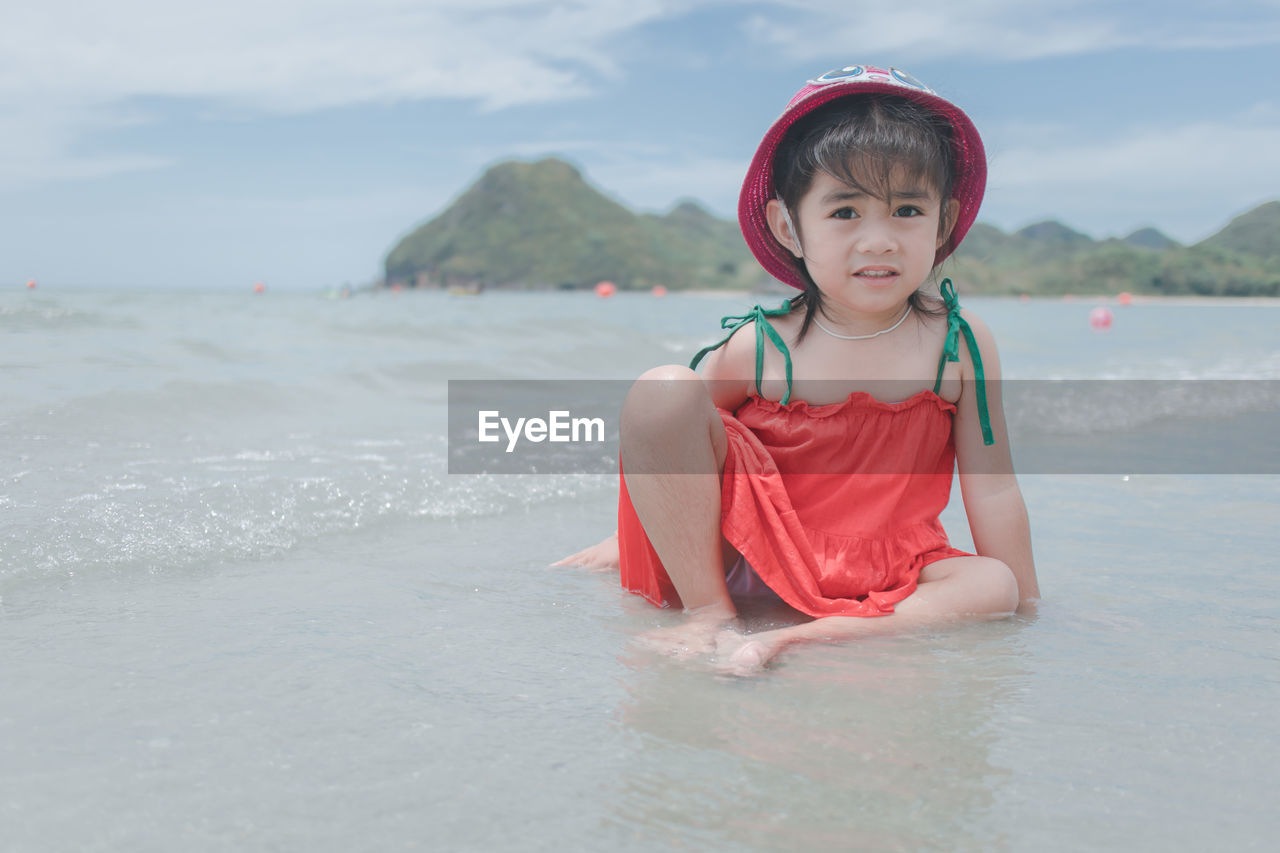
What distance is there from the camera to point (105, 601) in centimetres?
193

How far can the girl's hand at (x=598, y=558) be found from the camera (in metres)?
2.25

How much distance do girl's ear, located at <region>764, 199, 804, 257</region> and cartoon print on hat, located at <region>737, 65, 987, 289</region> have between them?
0.02 meters

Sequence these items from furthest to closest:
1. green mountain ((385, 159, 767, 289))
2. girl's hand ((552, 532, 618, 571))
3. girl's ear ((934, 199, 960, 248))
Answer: green mountain ((385, 159, 767, 289)) → girl's hand ((552, 532, 618, 571)) → girl's ear ((934, 199, 960, 248))

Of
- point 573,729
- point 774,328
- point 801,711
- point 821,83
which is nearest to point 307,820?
point 573,729

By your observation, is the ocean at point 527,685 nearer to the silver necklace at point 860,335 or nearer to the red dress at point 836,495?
the red dress at point 836,495

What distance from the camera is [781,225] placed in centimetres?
195

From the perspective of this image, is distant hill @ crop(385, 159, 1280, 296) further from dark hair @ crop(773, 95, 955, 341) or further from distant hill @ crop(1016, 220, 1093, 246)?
dark hair @ crop(773, 95, 955, 341)

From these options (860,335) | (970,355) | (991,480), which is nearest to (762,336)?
(860,335)

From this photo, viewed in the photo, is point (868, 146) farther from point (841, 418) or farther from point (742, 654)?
point (742, 654)

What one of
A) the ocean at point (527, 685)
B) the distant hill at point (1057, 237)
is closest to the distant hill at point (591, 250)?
the distant hill at point (1057, 237)

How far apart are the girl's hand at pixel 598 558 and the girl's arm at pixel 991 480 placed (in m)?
0.78

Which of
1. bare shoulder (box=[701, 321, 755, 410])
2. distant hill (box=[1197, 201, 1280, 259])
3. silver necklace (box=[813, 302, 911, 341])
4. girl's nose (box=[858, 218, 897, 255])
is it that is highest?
distant hill (box=[1197, 201, 1280, 259])
